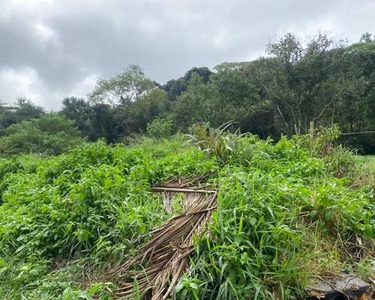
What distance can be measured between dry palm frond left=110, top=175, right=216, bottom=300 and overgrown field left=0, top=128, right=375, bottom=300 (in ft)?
0.22

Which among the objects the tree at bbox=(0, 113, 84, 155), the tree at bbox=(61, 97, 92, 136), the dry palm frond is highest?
the tree at bbox=(61, 97, 92, 136)

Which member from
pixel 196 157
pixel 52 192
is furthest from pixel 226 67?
pixel 52 192

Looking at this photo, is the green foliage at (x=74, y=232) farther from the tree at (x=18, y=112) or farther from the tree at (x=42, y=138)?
the tree at (x=18, y=112)

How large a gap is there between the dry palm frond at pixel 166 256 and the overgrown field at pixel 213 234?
7cm

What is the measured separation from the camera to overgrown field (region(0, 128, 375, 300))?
147cm

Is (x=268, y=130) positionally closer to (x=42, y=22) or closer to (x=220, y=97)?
(x=220, y=97)

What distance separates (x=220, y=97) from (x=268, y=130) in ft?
8.87

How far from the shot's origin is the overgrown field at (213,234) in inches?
57.9

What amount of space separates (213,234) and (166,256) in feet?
1.02

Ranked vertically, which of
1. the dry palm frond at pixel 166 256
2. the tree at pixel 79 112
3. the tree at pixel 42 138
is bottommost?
the dry palm frond at pixel 166 256

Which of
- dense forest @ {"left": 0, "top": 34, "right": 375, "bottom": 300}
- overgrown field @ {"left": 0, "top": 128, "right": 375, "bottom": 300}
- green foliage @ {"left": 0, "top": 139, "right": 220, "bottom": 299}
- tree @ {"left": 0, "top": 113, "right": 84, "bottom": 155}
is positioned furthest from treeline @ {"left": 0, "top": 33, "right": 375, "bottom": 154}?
green foliage @ {"left": 0, "top": 139, "right": 220, "bottom": 299}

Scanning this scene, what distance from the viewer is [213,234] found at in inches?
63.4

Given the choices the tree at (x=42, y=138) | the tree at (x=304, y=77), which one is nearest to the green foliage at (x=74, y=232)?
the tree at (x=304, y=77)

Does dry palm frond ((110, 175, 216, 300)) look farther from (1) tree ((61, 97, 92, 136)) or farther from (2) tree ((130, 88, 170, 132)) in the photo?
(1) tree ((61, 97, 92, 136))
